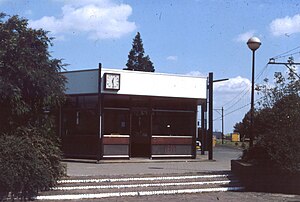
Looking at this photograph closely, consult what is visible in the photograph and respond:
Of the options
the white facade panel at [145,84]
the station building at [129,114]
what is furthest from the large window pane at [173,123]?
the white facade panel at [145,84]

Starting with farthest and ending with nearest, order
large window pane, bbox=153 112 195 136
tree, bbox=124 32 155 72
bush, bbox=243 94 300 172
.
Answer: tree, bbox=124 32 155 72, large window pane, bbox=153 112 195 136, bush, bbox=243 94 300 172

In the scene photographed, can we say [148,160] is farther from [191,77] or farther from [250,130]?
[250,130]

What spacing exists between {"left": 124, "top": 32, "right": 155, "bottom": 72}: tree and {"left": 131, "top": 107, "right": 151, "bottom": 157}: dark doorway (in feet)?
129

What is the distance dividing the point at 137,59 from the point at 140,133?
137 ft

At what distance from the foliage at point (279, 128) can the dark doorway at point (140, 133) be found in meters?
7.31

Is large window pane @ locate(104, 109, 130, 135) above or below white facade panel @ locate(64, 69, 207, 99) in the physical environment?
below

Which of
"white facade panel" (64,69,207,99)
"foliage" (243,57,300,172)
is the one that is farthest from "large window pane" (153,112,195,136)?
"foliage" (243,57,300,172)

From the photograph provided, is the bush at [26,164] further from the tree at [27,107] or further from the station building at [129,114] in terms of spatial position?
the station building at [129,114]

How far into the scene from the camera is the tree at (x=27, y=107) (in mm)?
12852

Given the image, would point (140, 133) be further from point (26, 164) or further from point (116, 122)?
point (26, 164)

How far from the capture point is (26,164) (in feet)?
41.9

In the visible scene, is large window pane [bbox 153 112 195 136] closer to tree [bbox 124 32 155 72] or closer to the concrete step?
the concrete step

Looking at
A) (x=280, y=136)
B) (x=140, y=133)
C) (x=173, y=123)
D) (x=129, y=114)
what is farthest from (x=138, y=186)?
(x=173, y=123)

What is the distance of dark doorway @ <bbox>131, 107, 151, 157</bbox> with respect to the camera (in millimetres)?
24766
